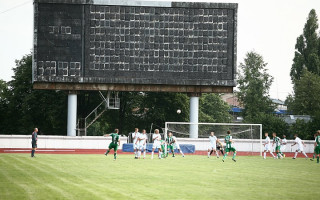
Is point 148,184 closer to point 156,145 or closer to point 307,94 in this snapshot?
point 156,145

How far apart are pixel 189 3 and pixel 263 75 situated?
172 feet

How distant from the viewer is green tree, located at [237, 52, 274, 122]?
9688 centimetres

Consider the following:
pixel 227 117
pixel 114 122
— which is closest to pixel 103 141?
pixel 114 122

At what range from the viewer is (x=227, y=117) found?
108 meters

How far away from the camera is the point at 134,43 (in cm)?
4753

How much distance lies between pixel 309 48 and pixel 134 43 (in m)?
52.8

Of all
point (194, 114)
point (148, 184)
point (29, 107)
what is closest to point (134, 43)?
point (194, 114)

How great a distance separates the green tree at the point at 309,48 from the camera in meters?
93.9

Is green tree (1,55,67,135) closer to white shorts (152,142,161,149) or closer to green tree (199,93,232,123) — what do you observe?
white shorts (152,142,161,149)

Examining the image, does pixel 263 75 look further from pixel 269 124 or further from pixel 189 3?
pixel 189 3

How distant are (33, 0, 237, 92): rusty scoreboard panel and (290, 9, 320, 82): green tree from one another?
157ft

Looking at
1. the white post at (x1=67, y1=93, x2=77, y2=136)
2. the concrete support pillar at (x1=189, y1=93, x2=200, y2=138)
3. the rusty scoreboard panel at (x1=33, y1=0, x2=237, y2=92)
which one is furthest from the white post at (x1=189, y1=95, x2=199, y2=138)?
the white post at (x1=67, y1=93, x2=77, y2=136)

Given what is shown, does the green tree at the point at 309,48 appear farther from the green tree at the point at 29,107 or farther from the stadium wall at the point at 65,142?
the stadium wall at the point at 65,142

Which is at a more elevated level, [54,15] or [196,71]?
[54,15]
